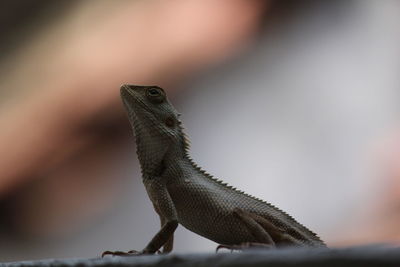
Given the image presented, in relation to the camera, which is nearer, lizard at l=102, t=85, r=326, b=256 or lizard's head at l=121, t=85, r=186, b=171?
lizard at l=102, t=85, r=326, b=256

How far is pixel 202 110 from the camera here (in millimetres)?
3721

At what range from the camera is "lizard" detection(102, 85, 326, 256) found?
1.45 m

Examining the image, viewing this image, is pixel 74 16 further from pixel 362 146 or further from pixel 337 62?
pixel 362 146

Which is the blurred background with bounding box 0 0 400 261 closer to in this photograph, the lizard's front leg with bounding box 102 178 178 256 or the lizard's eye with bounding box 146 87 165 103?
the lizard's eye with bounding box 146 87 165 103

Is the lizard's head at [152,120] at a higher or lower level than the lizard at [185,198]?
higher

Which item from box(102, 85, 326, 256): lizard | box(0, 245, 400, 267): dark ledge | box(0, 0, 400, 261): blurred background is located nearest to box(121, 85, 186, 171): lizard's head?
box(102, 85, 326, 256): lizard

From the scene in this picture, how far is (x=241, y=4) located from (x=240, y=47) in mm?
289

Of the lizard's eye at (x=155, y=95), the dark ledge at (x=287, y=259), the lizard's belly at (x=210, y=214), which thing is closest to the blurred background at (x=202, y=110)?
the lizard's eye at (x=155, y=95)

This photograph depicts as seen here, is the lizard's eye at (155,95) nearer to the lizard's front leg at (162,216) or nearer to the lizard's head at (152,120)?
the lizard's head at (152,120)

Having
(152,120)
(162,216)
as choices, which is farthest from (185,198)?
(152,120)

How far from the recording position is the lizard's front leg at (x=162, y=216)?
1.42 m

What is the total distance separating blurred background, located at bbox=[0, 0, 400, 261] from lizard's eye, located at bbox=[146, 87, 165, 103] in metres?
1.88

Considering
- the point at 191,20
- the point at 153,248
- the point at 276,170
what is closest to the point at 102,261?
the point at 153,248

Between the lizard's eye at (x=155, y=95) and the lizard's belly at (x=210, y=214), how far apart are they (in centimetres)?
31
